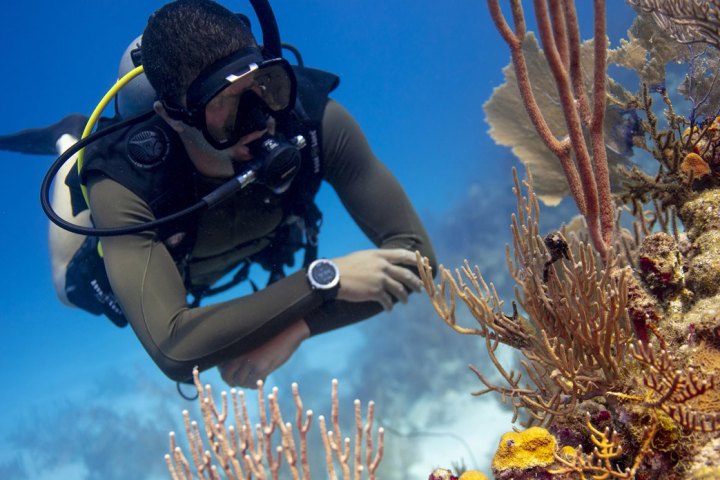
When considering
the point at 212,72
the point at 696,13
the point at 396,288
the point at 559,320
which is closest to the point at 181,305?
the point at 396,288

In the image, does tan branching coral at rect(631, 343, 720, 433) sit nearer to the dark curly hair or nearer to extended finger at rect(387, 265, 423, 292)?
extended finger at rect(387, 265, 423, 292)

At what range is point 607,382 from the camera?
6.87 ft

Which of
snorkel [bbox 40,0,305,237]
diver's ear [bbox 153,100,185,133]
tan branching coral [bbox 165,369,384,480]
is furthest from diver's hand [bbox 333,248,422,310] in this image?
tan branching coral [bbox 165,369,384,480]

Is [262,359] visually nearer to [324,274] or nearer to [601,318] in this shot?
[324,274]

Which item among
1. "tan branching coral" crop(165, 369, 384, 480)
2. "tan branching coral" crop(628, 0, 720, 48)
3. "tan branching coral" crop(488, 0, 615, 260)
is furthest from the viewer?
"tan branching coral" crop(628, 0, 720, 48)

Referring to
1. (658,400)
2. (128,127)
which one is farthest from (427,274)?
(128,127)

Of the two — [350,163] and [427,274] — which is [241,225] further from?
[427,274]

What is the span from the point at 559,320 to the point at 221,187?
96.8 inches

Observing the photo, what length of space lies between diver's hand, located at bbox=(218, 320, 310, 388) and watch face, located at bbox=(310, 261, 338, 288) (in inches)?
15.9

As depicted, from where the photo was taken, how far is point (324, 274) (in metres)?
3.59

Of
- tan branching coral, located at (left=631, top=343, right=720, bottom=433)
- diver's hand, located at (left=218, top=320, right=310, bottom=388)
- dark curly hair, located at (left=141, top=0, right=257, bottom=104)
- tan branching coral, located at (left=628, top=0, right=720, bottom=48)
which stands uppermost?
dark curly hair, located at (left=141, top=0, right=257, bottom=104)

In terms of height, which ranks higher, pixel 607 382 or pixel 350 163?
pixel 350 163

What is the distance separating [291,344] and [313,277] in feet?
1.86

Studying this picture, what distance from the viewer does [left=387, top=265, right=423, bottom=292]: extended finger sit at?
3.76 metres
